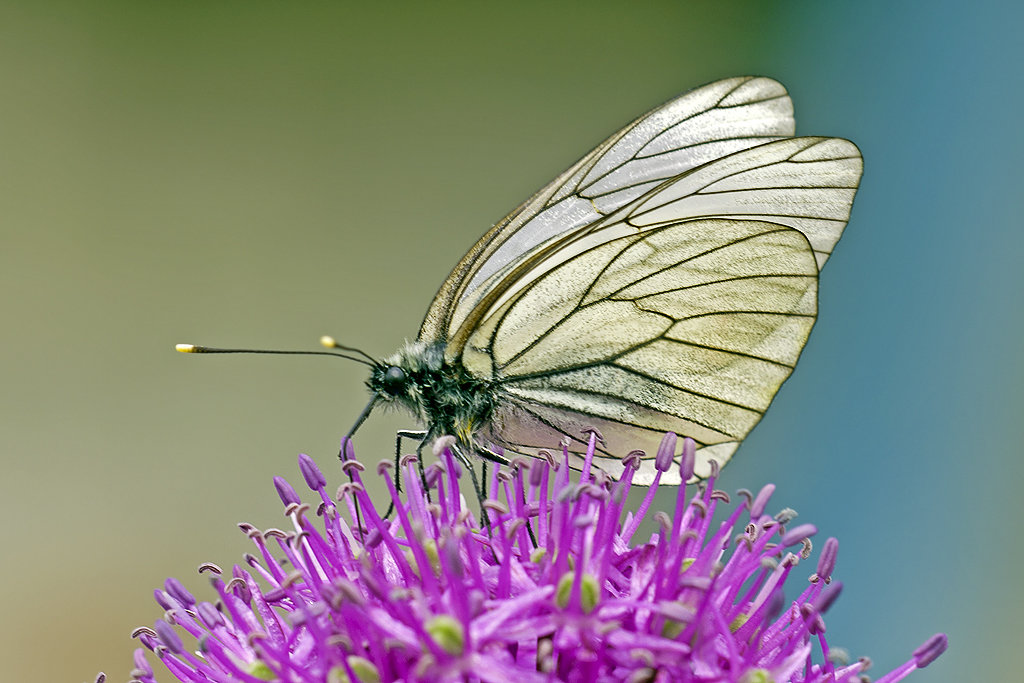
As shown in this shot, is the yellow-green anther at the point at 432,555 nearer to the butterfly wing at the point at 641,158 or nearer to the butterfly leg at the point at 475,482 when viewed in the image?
the butterfly leg at the point at 475,482

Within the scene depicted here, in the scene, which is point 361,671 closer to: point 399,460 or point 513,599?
point 513,599

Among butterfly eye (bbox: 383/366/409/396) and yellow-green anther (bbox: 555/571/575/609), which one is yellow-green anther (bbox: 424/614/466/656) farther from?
butterfly eye (bbox: 383/366/409/396)

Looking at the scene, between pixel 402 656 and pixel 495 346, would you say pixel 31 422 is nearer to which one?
pixel 495 346

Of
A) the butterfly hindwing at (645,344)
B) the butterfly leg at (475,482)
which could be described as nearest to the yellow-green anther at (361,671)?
the butterfly leg at (475,482)

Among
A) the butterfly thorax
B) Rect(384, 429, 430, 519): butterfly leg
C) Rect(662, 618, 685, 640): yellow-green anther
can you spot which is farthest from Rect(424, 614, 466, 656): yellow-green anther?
the butterfly thorax

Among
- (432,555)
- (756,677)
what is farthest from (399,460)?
(756,677)

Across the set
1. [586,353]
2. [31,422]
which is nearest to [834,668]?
[586,353]
